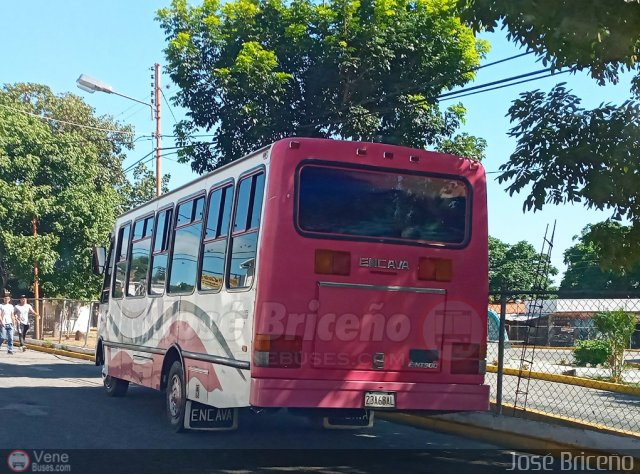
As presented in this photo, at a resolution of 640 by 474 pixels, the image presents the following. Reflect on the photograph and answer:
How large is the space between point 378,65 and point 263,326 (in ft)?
30.7

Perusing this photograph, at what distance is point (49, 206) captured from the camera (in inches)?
1372

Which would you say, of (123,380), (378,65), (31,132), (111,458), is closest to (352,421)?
(111,458)

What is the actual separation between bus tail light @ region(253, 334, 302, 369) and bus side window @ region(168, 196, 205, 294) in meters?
2.37

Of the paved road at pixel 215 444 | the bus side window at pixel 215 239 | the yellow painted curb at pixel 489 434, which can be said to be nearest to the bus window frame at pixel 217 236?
the bus side window at pixel 215 239

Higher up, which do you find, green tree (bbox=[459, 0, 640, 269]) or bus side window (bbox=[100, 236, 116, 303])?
green tree (bbox=[459, 0, 640, 269])

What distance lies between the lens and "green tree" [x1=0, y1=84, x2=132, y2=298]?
33.8 metres

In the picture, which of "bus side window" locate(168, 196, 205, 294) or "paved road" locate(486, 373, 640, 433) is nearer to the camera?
"bus side window" locate(168, 196, 205, 294)

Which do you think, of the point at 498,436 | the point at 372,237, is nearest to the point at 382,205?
the point at 372,237

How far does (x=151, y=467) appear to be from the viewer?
7.77m

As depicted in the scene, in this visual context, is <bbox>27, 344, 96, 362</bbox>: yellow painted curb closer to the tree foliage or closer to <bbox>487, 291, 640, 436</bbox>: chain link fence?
<bbox>487, 291, 640, 436</bbox>: chain link fence

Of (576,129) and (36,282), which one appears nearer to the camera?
(576,129)

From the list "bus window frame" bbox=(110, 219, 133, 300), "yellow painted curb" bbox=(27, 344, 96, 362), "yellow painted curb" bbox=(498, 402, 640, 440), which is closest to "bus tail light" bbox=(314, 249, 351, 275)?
"yellow painted curb" bbox=(498, 402, 640, 440)

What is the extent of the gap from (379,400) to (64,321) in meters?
25.7

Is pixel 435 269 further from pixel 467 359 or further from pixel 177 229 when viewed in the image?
pixel 177 229
